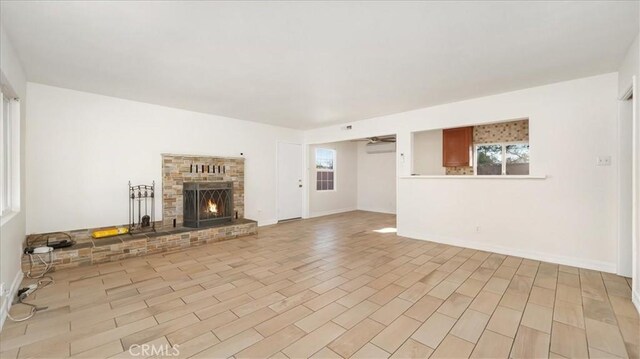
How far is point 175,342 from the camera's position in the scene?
73.1 inches

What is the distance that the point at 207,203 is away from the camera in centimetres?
500

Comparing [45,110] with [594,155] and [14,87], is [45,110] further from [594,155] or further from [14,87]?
[594,155]

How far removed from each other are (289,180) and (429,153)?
3.92 meters

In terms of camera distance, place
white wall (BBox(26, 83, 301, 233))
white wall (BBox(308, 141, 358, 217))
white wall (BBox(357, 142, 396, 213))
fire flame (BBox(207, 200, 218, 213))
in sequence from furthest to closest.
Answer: white wall (BBox(357, 142, 396, 213)) < white wall (BBox(308, 141, 358, 217)) < fire flame (BBox(207, 200, 218, 213)) < white wall (BBox(26, 83, 301, 233))

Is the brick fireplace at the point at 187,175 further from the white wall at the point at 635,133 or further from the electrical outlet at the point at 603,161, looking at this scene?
the electrical outlet at the point at 603,161

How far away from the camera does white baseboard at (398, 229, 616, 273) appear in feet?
10.8

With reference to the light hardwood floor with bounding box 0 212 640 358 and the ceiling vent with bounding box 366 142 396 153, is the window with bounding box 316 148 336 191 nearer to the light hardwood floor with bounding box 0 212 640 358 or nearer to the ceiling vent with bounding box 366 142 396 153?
the ceiling vent with bounding box 366 142 396 153

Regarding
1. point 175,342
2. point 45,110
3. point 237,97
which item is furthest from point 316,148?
point 175,342

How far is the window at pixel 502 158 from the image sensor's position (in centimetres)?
594

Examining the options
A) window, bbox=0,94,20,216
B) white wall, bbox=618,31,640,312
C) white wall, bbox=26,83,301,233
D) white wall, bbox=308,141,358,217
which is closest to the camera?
white wall, bbox=618,31,640,312

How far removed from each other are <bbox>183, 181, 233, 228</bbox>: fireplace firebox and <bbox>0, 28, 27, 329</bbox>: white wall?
203 centimetres

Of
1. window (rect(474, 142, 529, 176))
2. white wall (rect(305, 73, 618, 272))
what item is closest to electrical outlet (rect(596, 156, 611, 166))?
white wall (rect(305, 73, 618, 272))

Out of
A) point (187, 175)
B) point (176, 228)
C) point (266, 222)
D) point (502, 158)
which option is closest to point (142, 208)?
point (176, 228)

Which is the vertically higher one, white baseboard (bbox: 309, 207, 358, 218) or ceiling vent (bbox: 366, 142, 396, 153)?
ceiling vent (bbox: 366, 142, 396, 153)
